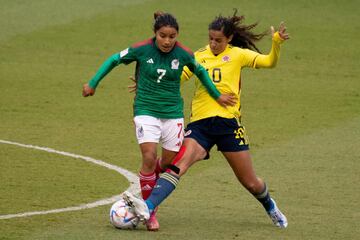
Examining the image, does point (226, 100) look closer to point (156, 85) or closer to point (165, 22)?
point (156, 85)

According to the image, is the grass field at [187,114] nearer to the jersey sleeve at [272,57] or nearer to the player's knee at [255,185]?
the player's knee at [255,185]

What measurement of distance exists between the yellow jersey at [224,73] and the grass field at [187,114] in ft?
3.59

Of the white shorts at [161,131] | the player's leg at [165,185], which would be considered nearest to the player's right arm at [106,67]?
the white shorts at [161,131]

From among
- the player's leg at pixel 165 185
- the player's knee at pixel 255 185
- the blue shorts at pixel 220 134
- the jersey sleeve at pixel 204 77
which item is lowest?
the player's knee at pixel 255 185

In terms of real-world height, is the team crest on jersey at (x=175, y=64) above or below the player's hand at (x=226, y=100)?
above

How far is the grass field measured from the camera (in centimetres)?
1144

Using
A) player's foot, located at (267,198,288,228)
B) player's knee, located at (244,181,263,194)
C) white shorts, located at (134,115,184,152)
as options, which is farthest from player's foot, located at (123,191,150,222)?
player's foot, located at (267,198,288,228)

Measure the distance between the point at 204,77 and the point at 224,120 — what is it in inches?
19.0

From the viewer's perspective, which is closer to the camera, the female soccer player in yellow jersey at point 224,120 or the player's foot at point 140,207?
the player's foot at point 140,207

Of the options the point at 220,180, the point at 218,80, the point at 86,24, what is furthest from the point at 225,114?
the point at 86,24

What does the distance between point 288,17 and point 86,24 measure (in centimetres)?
443

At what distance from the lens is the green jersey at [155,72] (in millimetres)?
10945

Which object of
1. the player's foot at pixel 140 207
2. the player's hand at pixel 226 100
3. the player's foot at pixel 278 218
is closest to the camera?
the player's foot at pixel 140 207

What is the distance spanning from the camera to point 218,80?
11367 mm
